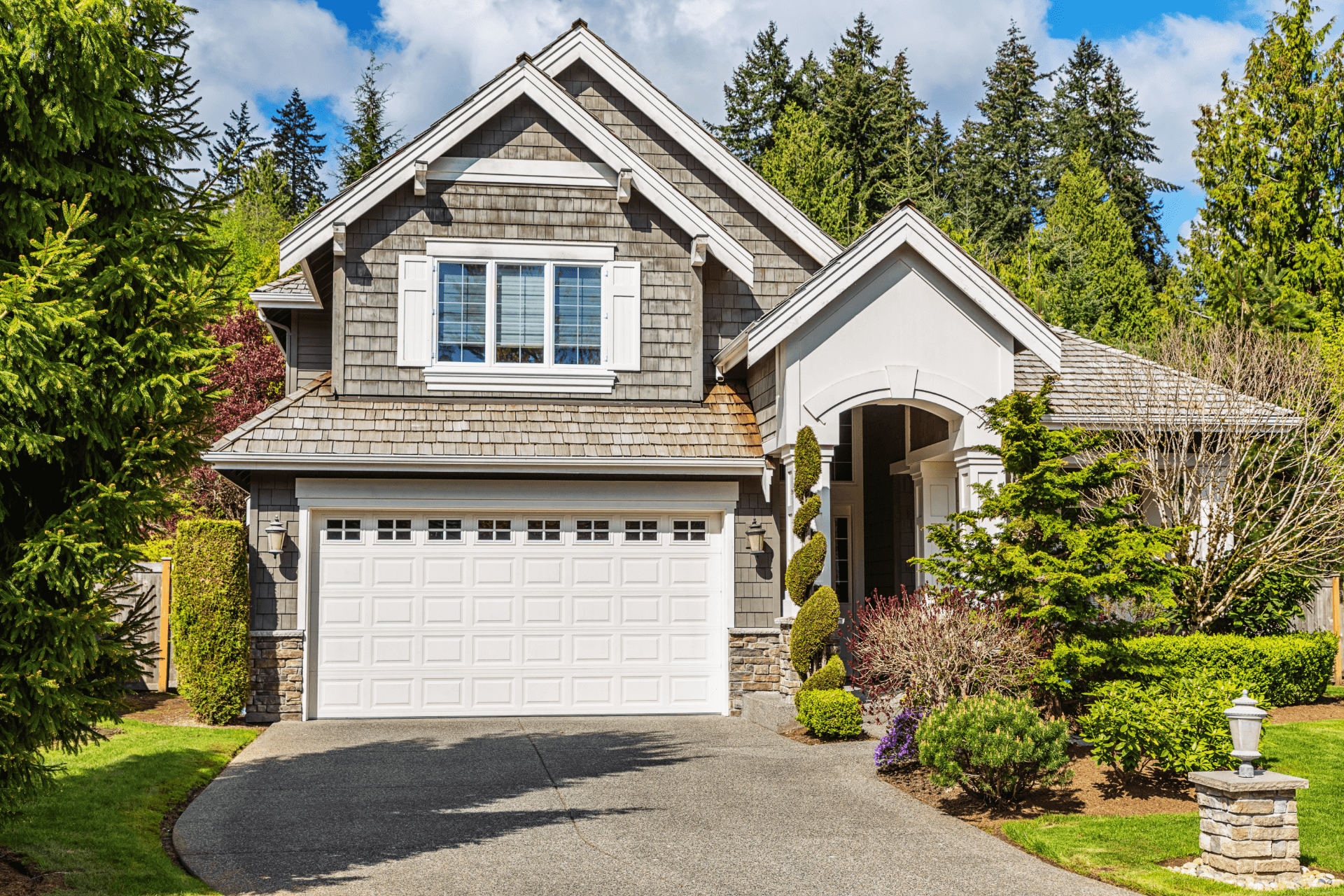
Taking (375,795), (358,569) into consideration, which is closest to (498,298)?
(358,569)

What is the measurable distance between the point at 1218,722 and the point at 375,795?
672 centimetres

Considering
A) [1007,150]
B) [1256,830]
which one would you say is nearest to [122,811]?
[1256,830]

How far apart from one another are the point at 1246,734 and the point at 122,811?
26.1ft

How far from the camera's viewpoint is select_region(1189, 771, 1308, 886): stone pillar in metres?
7.02

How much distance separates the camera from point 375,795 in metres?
9.37

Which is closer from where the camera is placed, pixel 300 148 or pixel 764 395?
pixel 764 395

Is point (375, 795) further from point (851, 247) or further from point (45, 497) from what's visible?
point (851, 247)

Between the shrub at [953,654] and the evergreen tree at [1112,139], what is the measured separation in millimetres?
38088

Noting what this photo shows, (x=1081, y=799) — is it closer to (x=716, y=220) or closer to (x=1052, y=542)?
(x=1052, y=542)

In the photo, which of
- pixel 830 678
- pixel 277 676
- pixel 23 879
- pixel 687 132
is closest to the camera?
pixel 23 879

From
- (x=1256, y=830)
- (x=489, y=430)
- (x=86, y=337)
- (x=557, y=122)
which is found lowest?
(x=1256, y=830)

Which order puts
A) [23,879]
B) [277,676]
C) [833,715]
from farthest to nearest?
1. [277,676]
2. [833,715]
3. [23,879]

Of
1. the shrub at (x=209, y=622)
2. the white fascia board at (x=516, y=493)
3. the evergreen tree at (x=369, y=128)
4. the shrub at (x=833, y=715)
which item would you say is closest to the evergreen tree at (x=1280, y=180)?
the white fascia board at (x=516, y=493)

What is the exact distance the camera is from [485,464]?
13.7 m
